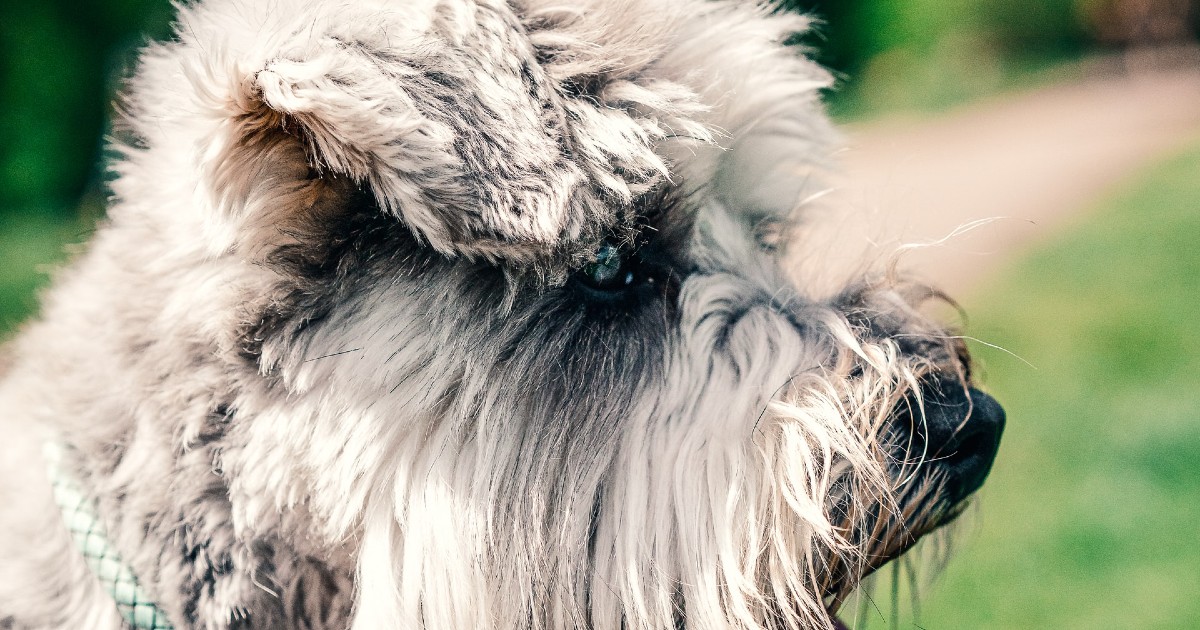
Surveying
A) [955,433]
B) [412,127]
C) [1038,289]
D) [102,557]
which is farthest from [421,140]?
[1038,289]

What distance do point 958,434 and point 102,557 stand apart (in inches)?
74.5

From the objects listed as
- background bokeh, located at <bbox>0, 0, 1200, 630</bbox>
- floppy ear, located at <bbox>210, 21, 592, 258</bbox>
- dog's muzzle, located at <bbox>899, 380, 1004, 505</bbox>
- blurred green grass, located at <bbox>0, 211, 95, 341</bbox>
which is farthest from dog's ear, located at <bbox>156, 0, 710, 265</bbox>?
blurred green grass, located at <bbox>0, 211, 95, 341</bbox>

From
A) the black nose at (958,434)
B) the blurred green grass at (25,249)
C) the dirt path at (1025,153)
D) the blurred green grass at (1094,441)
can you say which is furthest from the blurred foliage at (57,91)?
the black nose at (958,434)

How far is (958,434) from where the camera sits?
2.27 m

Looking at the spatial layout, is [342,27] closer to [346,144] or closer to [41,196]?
[346,144]

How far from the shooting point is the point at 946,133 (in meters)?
14.0

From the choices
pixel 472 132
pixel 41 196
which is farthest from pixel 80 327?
pixel 41 196

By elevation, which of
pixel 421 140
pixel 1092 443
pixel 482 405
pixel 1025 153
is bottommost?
pixel 1025 153

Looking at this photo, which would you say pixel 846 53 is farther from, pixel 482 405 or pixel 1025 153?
pixel 482 405

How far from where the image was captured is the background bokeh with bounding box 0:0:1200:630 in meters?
4.77

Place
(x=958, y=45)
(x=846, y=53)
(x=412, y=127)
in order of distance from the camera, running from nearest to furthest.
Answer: (x=412, y=127) → (x=958, y=45) → (x=846, y=53)

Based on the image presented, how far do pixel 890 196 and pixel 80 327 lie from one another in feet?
7.69

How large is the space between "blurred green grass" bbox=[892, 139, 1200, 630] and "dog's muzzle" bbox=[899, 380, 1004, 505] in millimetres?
495

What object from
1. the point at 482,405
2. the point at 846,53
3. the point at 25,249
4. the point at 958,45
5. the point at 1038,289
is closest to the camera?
the point at 482,405
